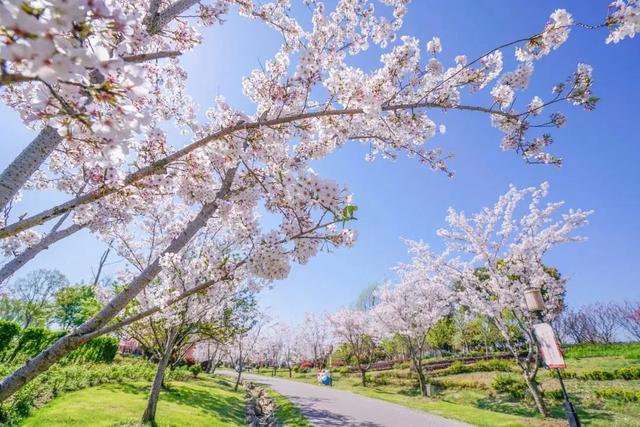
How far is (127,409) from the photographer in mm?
10594

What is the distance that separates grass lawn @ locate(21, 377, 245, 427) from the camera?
29.0 ft

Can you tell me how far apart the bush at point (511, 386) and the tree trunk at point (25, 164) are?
19.0 metres

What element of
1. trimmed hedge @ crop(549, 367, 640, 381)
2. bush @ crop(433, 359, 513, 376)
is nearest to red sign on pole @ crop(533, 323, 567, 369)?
trimmed hedge @ crop(549, 367, 640, 381)

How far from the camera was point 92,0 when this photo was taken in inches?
46.4

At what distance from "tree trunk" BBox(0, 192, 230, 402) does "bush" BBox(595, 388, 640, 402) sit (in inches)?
662

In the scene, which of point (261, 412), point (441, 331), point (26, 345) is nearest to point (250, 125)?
point (261, 412)

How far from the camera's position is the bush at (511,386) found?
49.2 ft

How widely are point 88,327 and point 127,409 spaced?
1004cm

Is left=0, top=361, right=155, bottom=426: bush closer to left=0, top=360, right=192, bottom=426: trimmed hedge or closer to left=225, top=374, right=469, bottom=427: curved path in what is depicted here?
left=0, top=360, right=192, bottom=426: trimmed hedge

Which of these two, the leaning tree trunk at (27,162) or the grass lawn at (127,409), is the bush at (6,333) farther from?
the leaning tree trunk at (27,162)

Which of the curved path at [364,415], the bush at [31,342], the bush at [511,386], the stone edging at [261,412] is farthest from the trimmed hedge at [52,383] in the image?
the bush at [511,386]

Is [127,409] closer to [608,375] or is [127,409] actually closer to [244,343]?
[608,375]

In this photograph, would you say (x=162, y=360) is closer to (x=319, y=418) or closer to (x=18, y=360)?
(x=319, y=418)

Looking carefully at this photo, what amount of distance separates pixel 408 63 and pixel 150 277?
3830 mm
